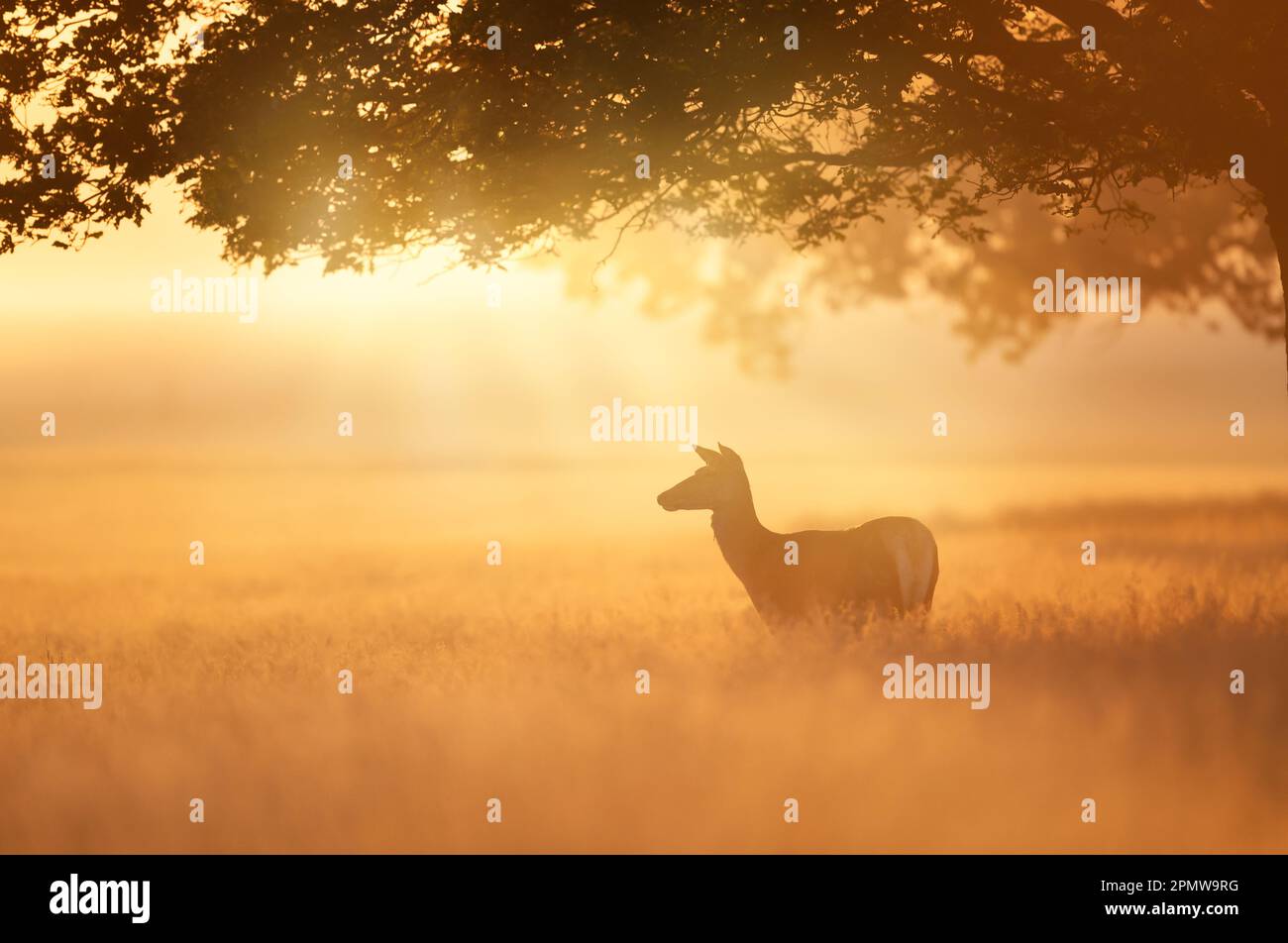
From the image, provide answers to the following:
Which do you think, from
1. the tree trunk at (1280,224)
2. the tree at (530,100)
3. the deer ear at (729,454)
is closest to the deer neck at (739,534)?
the deer ear at (729,454)

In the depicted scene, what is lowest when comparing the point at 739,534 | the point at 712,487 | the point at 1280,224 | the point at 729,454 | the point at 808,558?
the point at 808,558

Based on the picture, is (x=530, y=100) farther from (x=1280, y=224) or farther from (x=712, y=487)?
(x=1280, y=224)

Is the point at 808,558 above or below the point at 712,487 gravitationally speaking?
below

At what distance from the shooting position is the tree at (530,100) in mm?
12930

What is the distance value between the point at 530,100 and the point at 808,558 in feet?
17.5

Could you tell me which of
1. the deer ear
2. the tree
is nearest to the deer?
the deer ear

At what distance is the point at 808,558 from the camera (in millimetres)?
14727

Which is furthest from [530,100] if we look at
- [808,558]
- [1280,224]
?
[1280,224]

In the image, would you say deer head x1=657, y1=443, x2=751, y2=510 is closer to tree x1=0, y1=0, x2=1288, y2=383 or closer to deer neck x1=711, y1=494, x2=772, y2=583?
deer neck x1=711, y1=494, x2=772, y2=583

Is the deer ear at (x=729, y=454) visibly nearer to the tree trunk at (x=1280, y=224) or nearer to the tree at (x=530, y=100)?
the tree at (x=530, y=100)

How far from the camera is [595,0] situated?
12914 millimetres

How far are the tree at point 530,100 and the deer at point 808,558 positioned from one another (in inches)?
125

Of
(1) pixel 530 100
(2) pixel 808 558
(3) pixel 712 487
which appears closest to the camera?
(1) pixel 530 100

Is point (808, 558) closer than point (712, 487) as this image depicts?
Yes
